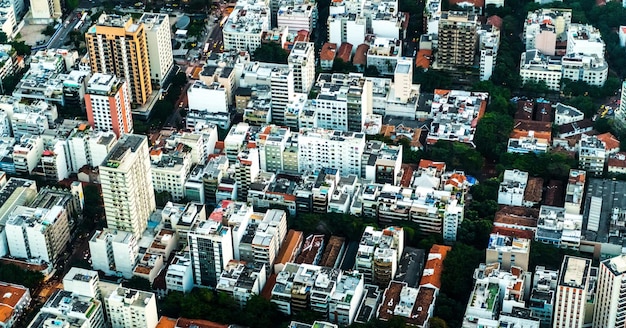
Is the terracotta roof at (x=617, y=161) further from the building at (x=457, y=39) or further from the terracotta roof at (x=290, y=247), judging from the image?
the terracotta roof at (x=290, y=247)

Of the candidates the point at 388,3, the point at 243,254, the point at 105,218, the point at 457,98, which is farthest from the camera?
the point at 388,3

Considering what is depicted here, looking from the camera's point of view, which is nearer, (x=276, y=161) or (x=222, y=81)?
(x=276, y=161)

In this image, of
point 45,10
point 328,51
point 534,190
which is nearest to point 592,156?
point 534,190

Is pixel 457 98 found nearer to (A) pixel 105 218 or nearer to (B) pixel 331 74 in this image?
(B) pixel 331 74

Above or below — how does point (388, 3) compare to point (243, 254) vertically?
above

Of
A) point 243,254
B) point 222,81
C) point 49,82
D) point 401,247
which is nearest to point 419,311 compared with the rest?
point 401,247

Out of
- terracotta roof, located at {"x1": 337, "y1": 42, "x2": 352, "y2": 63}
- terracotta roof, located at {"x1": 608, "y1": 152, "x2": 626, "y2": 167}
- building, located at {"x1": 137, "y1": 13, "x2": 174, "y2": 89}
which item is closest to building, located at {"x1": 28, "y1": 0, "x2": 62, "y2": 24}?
building, located at {"x1": 137, "y1": 13, "x2": 174, "y2": 89}

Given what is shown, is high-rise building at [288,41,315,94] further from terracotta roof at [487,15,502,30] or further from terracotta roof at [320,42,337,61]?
terracotta roof at [487,15,502,30]
